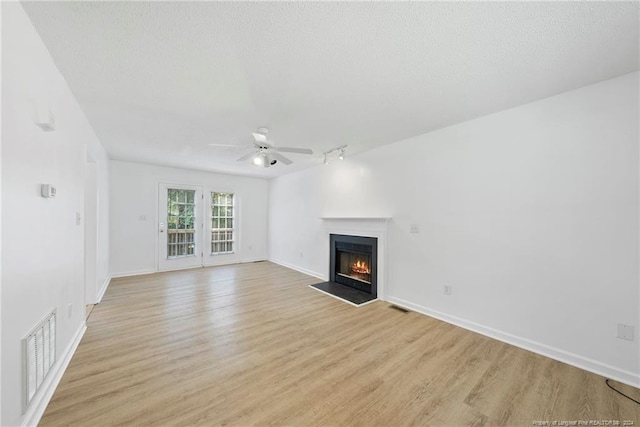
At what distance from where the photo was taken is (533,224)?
252cm

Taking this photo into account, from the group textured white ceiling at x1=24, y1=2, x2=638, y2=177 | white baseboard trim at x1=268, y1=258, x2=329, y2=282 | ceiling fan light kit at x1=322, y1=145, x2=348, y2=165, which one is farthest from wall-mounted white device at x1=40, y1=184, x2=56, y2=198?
white baseboard trim at x1=268, y1=258, x2=329, y2=282

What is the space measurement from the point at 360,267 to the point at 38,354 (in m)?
3.86

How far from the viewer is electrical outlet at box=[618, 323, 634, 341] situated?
202 cm

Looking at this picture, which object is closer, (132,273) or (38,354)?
(38,354)

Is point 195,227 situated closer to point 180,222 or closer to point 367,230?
point 180,222

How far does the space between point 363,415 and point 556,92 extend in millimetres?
3247

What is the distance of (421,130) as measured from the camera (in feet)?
11.0

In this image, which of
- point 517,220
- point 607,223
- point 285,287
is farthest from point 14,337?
point 607,223

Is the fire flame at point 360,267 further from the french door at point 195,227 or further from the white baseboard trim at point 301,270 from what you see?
the french door at point 195,227

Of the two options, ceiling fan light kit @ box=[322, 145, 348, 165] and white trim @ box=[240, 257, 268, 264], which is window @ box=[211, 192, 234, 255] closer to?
white trim @ box=[240, 257, 268, 264]

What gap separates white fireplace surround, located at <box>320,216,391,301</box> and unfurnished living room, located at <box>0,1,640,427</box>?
0.07 m

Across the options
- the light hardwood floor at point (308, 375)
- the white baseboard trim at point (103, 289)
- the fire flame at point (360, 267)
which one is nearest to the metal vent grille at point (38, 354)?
the light hardwood floor at point (308, 375)

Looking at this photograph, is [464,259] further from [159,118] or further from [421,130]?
[159,118]

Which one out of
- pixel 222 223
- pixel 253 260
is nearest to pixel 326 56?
pixel 222 223
